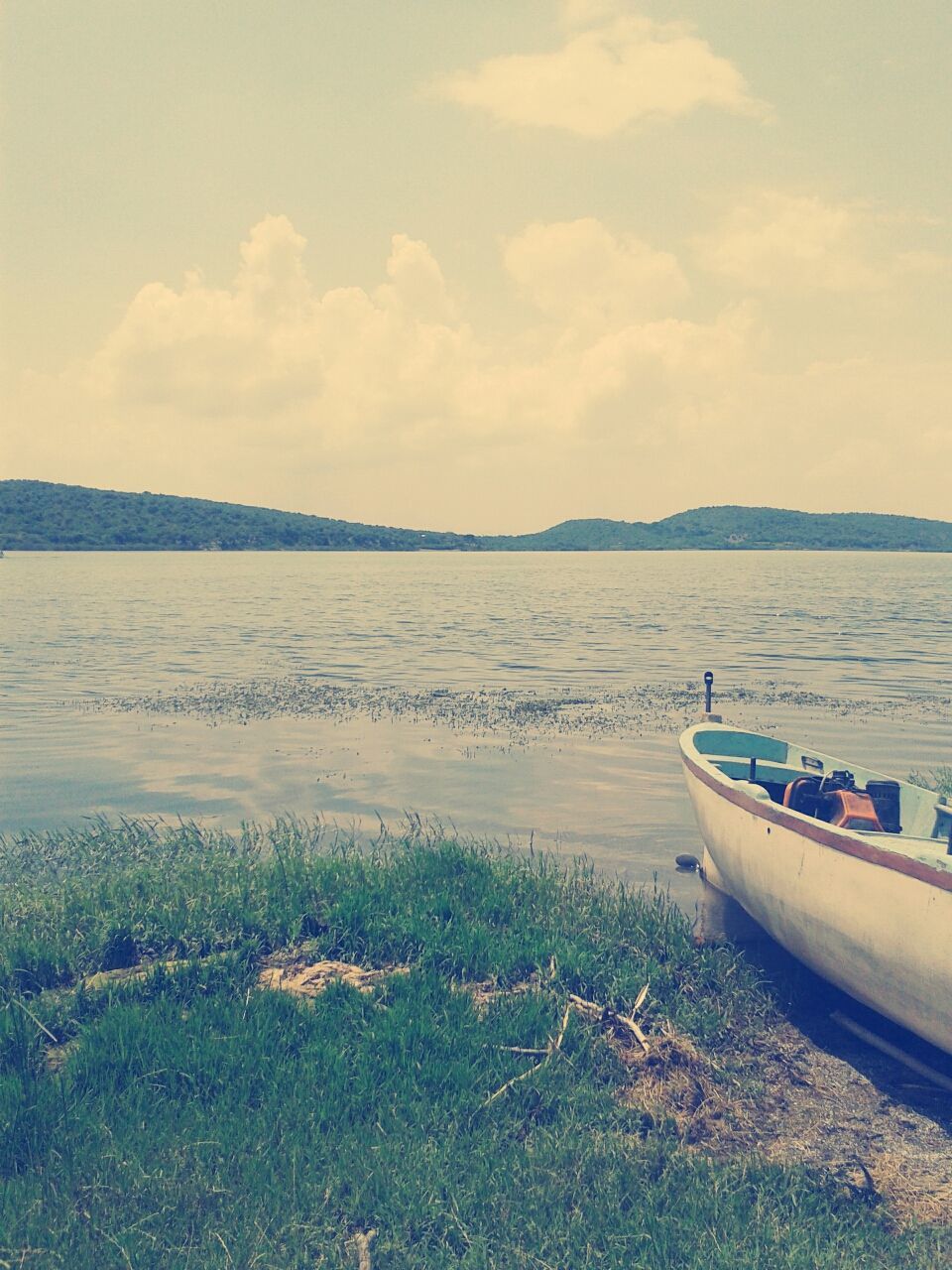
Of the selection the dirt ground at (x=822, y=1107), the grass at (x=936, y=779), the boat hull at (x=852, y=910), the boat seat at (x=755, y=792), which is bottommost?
the dirt ground at (x=822, y=1107)

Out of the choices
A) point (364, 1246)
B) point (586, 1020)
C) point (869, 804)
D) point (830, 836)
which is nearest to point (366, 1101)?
point (364, 1246)

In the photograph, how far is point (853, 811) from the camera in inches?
382

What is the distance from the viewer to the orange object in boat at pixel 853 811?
9570 millimetres

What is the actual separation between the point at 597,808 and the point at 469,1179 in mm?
10049

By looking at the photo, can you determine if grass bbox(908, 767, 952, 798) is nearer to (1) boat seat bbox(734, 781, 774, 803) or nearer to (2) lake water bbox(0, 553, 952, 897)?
(2) lake water bbox(0, 553, 952, 897)

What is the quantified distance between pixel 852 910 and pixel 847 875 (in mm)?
267

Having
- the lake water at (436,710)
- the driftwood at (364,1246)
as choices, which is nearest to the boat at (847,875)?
the lake water at (436,710)

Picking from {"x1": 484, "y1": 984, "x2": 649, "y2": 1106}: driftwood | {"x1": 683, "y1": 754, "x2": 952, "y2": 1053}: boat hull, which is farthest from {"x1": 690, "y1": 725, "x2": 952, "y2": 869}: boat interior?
{"x1": 484, "y1": 984, "x2": 649, "y2": 1106}: driftwood

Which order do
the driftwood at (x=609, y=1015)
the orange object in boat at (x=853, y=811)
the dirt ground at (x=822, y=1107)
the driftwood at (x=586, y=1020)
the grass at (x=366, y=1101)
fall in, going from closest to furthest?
the grass at (x=366, y=1101)
the dirt ground at (x=822, y=1107)
the driftwood at (x=586, y=1020)
the driftwood at (x=609, y=1015)
the orange object in boat at (x=853, y=811)

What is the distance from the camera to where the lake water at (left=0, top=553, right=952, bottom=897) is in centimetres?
1534

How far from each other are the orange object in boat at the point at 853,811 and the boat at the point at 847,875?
12 mm

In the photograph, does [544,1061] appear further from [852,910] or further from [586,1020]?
[852,910]

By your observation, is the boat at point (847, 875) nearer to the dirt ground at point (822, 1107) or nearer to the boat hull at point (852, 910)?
the boat hull at point (852, 910)

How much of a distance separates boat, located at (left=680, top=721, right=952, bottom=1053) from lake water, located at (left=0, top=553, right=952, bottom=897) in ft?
7.25
